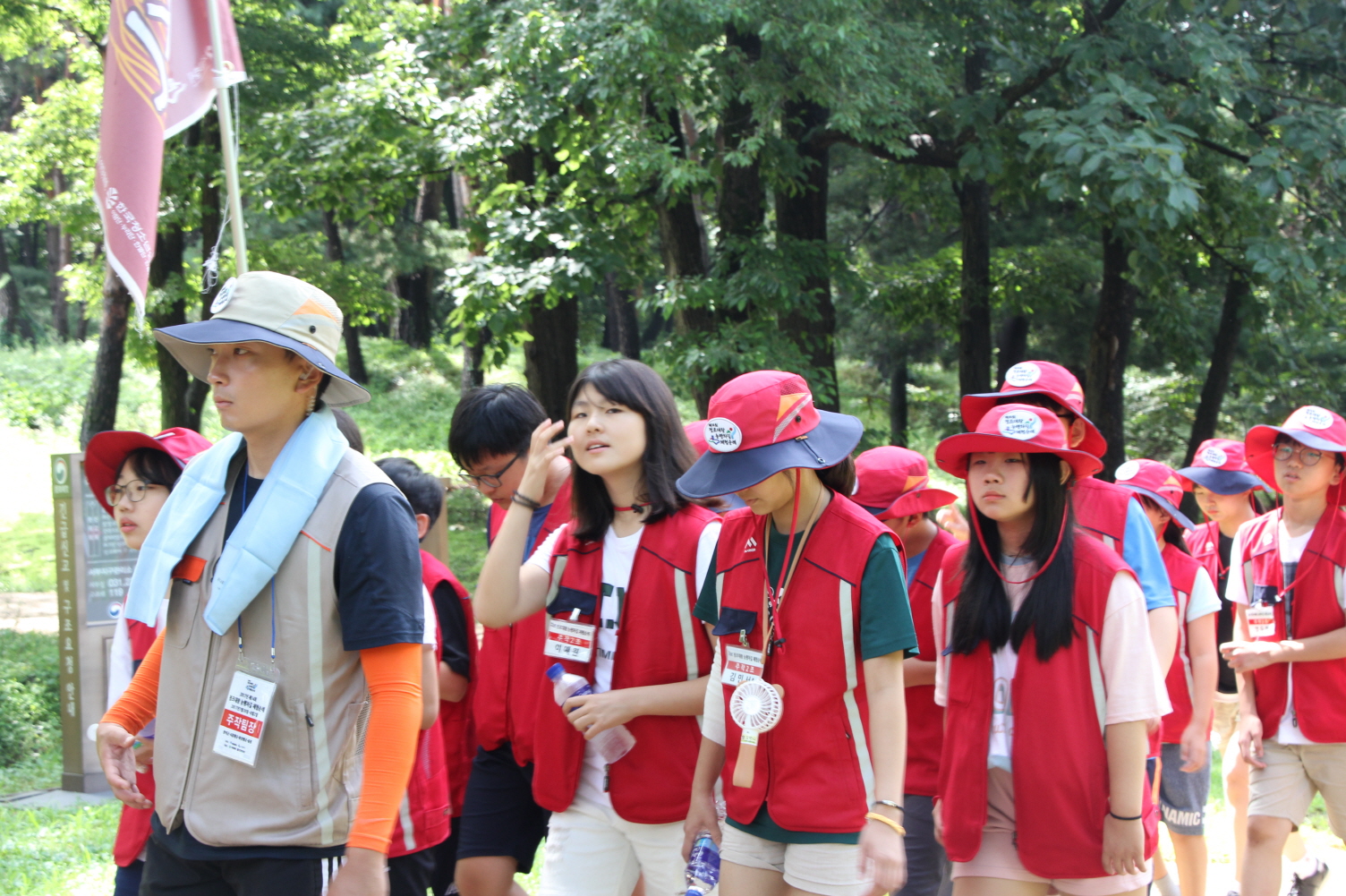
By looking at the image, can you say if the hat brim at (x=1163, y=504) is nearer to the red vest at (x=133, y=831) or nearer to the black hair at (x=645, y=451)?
the black hair at (x=645, y=451)

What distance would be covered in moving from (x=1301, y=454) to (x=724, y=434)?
113 inches

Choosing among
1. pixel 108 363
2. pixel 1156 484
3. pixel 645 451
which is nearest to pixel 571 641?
pixel 645 451

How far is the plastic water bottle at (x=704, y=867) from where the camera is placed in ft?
9.66

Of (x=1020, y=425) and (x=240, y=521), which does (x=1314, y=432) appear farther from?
(x=240, y=521)

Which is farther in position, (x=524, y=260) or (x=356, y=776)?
(x=524, y=260)

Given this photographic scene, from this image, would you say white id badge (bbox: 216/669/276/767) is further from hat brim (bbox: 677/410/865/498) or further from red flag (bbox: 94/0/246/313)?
red flag (bbox: 94/0/246/313)

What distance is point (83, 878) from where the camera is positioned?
17.5 ft

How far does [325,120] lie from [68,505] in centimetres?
570

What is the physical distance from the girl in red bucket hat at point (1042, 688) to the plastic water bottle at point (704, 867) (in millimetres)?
610

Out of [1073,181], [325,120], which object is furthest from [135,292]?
[1073,181]

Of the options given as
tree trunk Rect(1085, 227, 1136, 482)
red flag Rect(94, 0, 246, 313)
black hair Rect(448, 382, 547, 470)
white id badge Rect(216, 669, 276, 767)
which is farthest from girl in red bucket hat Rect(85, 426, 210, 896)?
tree trunk Rect(1085, 227, 1136, 482)

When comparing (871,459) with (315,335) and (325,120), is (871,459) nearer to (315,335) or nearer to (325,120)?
(315,335)

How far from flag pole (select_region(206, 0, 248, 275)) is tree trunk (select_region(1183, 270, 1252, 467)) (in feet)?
38.8

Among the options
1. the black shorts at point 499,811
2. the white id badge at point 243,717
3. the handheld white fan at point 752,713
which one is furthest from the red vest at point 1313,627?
the white id badge at point 243,717
